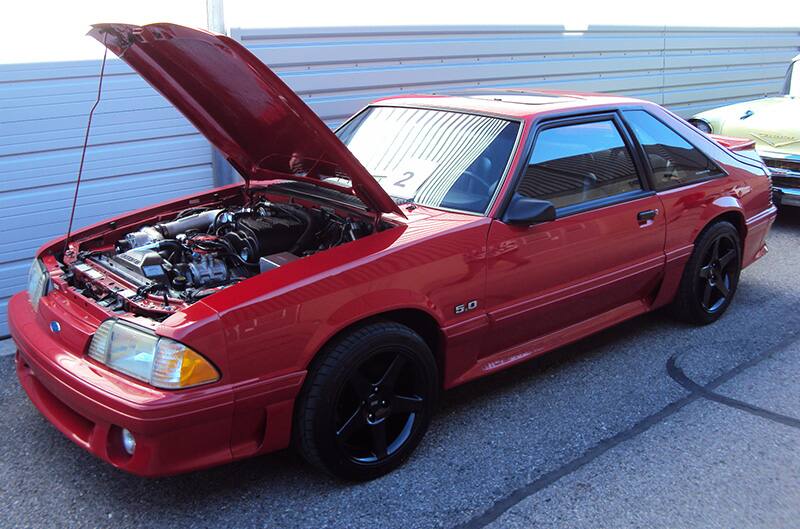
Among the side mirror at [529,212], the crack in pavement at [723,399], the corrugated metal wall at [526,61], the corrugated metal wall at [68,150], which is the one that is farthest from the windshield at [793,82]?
the corrugated metal wall at [68,150]

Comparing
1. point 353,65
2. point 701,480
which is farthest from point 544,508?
point 353,65

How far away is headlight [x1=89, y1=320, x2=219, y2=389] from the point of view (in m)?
2.68

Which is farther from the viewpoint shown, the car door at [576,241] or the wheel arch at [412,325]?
the car door at [576,241]

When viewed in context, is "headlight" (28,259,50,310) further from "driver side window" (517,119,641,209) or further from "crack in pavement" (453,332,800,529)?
"driver side window" (517,119,641,209)

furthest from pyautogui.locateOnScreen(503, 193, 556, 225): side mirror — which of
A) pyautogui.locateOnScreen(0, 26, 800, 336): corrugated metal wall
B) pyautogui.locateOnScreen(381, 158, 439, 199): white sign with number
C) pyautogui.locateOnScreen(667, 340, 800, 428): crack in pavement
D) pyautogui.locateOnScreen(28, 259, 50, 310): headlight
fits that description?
pyautogui.locateOnScreen(0, 26, 800, 336): corrugated metal wall

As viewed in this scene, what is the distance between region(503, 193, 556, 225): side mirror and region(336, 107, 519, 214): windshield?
0.12m

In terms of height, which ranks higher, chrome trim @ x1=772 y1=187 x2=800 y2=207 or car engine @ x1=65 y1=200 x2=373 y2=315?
car engine @ x1=65 y1=200 x2=373 y2=315

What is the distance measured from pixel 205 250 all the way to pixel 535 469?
5.95 feet

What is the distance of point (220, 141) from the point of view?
4020 mm

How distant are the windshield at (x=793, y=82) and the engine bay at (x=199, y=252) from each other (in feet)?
22.1

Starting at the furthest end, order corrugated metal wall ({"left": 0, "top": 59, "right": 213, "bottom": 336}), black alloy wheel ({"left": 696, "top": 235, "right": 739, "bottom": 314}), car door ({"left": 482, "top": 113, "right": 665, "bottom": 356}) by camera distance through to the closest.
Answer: corrugated metal wall ({"left": 0, "top": 59, "right": 213, "bottom": 336}) < black alloy wheel ({"left": 696, "top": 235, "right": 739, "bottom": 314}) < car door ({"left": 482, "top": 113, "right": 665, "bottom": 356})

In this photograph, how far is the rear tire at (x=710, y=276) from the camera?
4582 mm

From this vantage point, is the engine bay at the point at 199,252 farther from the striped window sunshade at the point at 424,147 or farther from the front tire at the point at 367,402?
the front tire at the point at 367,402

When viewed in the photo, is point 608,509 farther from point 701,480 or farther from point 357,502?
point 357,502
